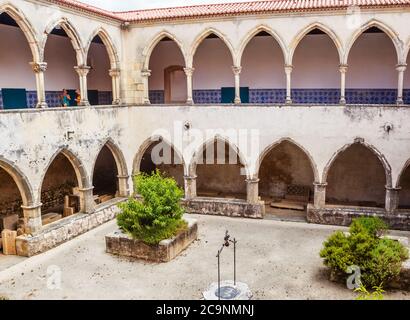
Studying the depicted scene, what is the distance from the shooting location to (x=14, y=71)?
613 inches

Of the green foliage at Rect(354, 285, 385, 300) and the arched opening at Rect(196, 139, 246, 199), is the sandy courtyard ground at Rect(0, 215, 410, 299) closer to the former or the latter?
the green foliage at Rect(354, 285, 385, 300)

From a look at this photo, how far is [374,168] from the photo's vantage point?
699 inches

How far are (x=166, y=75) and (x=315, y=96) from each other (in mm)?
6684

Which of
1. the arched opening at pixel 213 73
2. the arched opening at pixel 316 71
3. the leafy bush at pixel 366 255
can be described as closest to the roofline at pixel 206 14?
the arched opening at pixel 213 73

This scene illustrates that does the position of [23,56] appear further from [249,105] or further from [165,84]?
[249,105]

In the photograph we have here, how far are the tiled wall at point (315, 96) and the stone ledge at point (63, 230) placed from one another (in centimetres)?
606

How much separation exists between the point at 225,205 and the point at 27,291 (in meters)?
8.10

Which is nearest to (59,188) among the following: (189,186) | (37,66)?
(189,186)

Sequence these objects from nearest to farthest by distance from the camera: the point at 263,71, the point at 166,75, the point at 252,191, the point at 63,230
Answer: the point at 63,230
the point at 252,191
the point at 263,71
the point at 166,75

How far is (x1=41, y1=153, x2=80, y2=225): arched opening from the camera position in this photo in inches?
647

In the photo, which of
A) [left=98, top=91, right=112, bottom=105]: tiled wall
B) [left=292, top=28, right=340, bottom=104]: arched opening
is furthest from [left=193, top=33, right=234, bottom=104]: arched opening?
[left=98, top=91, right=112, bottom=105]: tiled wall

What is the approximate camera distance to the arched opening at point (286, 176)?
1856 centimetres

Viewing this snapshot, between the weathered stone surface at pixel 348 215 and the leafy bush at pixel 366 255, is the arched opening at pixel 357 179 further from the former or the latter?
the leafy bush at pixel 366 255

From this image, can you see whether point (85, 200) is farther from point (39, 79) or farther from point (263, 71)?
point (263, 71)
